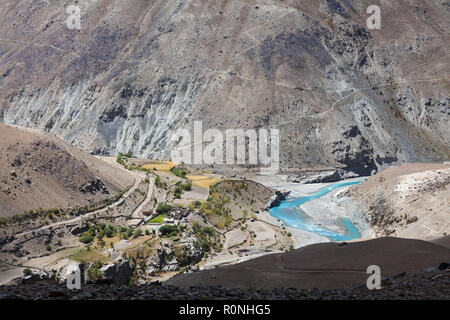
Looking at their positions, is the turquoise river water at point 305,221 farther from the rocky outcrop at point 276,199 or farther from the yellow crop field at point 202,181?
the yellow crop field at point 202,181

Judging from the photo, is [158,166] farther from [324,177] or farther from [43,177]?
[43,177]

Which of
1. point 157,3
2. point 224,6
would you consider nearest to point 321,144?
point 224,6

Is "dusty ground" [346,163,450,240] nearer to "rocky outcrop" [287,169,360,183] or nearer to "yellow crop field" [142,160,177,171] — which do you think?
"rocky outcrop" [287,169,360,183]

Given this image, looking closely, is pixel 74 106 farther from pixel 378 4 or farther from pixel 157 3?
pixel 378 4

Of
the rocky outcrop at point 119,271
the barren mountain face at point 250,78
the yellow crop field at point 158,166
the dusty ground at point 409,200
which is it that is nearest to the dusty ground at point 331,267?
the rocky outcrop at point 119,271

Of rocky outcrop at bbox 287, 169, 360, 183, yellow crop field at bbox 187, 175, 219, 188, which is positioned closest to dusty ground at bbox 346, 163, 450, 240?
rocky outcrop at bbox 287, 169, 360, 183
